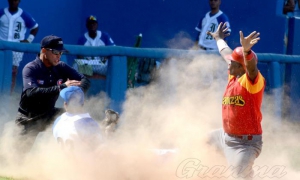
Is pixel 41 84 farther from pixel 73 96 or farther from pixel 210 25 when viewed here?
pixel 210 25

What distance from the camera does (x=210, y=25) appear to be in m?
14.4

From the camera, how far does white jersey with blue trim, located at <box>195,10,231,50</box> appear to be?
14.2 m

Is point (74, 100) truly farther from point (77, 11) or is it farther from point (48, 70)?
point (77, 11)

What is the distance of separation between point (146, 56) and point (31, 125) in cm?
318

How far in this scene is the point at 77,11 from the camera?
15.3 metres

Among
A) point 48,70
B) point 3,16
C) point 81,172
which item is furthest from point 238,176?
point 3,16

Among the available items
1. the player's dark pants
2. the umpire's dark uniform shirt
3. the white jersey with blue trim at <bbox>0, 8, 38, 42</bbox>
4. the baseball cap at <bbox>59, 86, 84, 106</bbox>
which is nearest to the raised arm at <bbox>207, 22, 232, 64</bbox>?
the umpire's dark uniform shirt

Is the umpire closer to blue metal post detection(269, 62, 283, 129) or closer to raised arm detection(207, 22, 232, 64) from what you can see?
raised arm detection(207, 22, 232, 64)

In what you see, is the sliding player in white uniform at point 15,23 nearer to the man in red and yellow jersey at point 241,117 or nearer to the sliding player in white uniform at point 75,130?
the sliding player in white uniform at point 75,130

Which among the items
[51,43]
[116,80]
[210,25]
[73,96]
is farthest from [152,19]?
[73,96]

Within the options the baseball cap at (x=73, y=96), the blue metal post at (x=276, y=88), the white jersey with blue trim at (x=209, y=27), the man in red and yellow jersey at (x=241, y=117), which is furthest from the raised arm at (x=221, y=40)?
the white jersey with blue trim at (x=209, y=27)

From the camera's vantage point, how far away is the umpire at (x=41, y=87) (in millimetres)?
9203

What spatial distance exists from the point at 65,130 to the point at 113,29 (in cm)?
805

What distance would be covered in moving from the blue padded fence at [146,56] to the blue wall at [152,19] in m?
2.80
